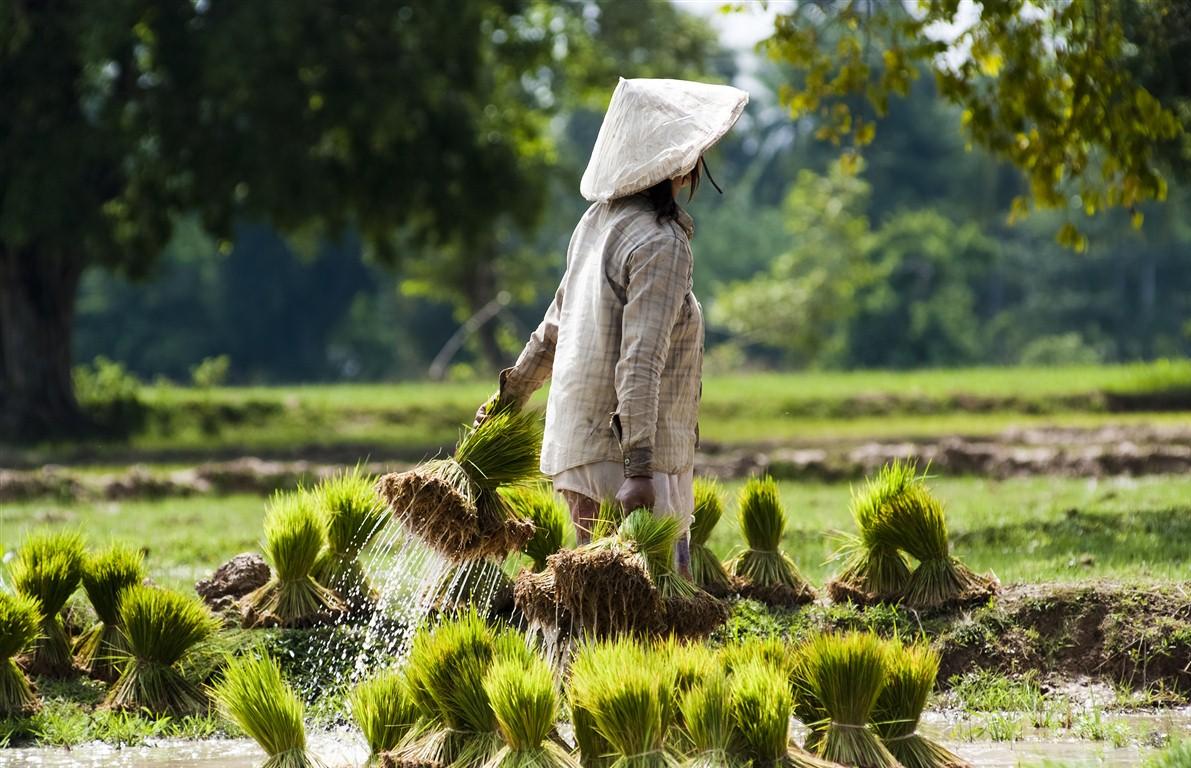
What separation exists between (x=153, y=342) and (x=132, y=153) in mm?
45293

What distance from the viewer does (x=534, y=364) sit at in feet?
18.7

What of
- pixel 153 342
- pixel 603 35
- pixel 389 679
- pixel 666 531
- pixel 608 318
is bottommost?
pixel 153 342

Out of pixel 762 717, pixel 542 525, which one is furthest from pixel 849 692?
pixel 542 525

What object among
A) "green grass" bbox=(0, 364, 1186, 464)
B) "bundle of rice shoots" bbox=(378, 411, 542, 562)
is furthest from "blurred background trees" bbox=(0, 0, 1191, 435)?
"bundle of rice shoots" bbox=(378, 411, 542, 562)

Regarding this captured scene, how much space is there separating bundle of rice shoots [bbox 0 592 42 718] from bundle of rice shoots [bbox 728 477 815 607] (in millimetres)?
2974

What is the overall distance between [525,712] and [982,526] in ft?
18.4

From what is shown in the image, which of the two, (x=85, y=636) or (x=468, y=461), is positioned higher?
(x=468, y=461)

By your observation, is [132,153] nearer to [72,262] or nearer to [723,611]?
[72,262]

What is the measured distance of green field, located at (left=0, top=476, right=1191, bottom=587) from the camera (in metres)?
8.09

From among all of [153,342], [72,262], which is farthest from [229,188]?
[153,342]

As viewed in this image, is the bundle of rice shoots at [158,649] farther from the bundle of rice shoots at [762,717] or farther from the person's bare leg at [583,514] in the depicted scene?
the bundle of rice shoots at [762,717]

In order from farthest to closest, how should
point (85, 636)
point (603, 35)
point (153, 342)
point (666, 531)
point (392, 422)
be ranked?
point (153, 342)
point (603, 35)
point (392, 422)
point (85, 636)
point (666, 531)

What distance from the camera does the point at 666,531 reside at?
16.3 feet

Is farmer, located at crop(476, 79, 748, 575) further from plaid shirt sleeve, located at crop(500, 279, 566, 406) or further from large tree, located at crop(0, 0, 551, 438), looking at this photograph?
large tree, located at crop(0, 0, 551, 438)
